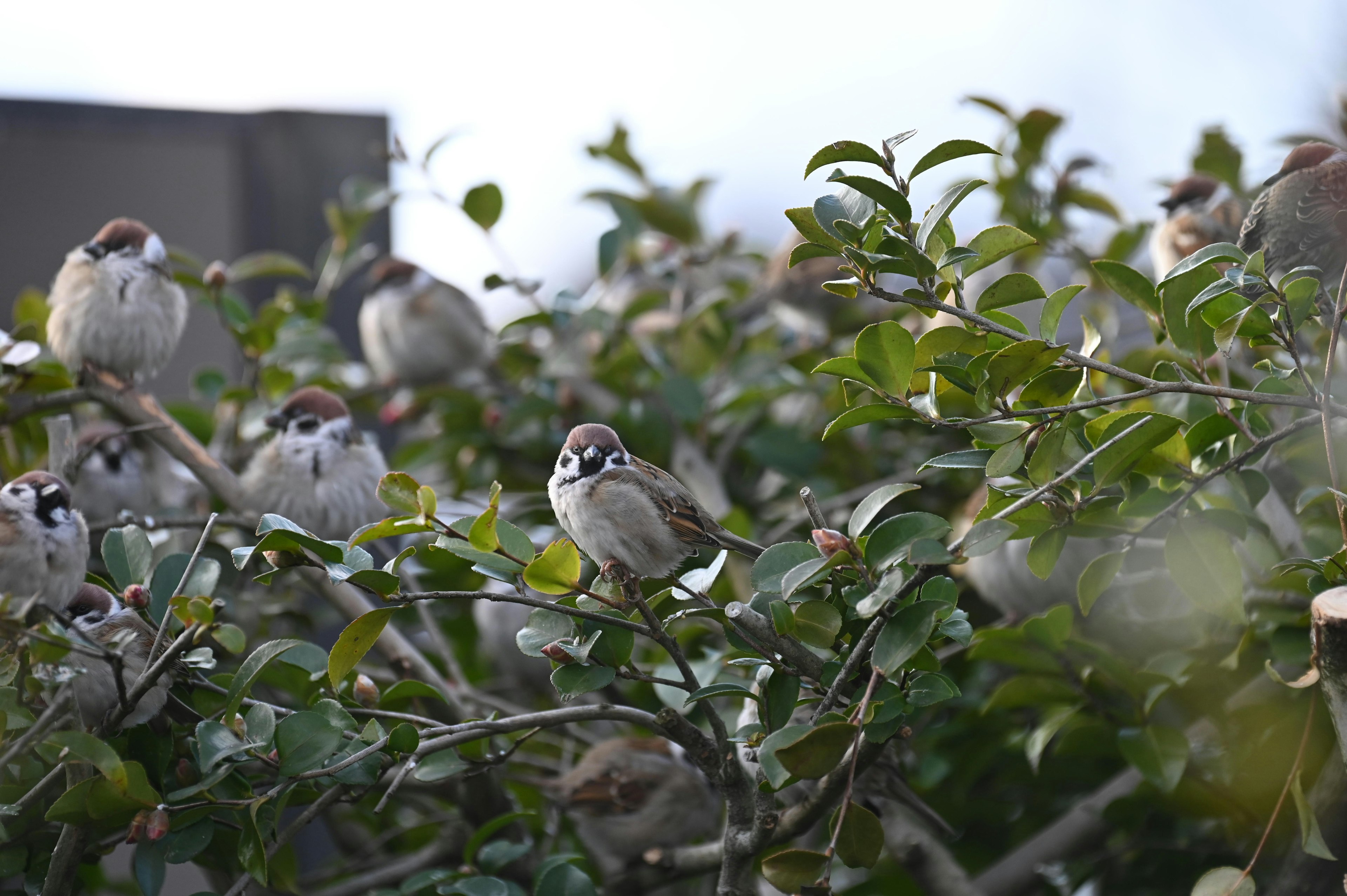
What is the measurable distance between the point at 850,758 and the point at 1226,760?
716 mm

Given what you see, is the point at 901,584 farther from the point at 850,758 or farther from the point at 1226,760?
the point at 1226,760

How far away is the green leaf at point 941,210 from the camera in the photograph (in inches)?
33.4

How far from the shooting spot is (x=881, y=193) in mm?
821

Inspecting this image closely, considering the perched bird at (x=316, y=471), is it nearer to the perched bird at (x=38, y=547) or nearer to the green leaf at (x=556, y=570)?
the perched bird at (x=38, y=547)

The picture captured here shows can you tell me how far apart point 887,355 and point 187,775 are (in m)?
0.75

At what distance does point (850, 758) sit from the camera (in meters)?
0.87

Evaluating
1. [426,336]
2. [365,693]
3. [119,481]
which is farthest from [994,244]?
[426,336]

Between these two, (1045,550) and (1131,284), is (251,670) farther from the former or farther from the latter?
(1131,284)

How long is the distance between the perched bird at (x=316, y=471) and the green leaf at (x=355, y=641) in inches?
32.1

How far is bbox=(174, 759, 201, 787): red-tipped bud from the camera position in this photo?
3.34ft

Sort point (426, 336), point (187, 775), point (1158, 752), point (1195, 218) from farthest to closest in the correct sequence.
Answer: point (426, 336) → point (1195, 218) → point (1158, 752) → point (187, 775)

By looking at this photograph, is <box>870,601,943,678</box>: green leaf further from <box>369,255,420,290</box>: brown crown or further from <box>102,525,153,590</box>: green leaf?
<box>369,255,420,290</box>: brown crown

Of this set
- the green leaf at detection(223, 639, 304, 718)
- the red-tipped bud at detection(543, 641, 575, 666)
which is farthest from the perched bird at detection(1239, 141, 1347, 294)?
the green leaf at detection(223, 639, 304, 718)

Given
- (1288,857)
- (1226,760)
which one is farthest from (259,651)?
(1288,857)
